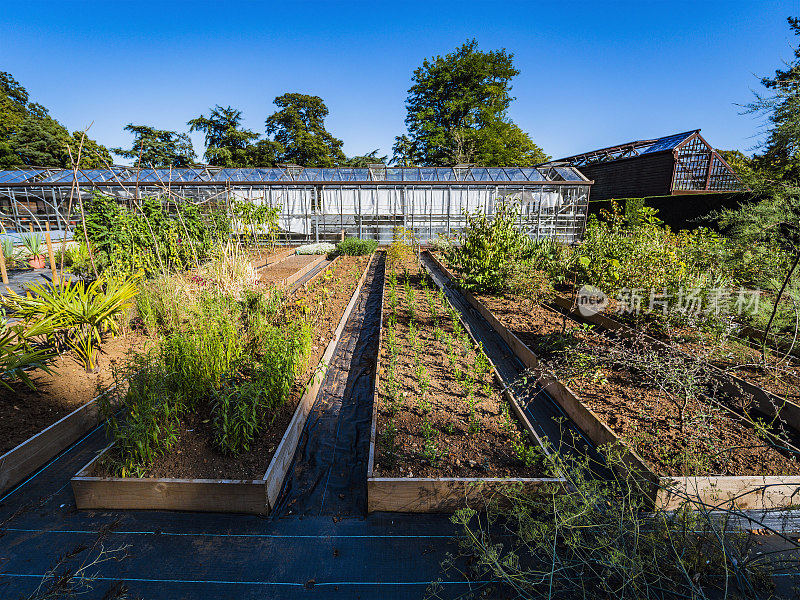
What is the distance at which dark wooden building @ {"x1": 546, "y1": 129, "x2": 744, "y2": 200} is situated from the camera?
1958 cm

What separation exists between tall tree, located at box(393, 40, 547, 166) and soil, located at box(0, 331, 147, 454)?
2444 centimetres

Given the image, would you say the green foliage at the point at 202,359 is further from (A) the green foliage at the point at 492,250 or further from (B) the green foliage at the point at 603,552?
(A) the green foliage at the point at 492,250

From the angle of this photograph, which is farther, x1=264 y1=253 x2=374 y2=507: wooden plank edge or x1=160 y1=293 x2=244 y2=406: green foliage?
x1=160 y1=293 x2=244 y2=406: green foliage

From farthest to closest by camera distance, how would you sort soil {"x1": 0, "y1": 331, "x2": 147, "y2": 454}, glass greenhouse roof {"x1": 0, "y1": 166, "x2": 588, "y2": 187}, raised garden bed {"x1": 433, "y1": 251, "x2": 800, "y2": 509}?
glass greenhouse roof {"x1": 0, "y1": 166, "x2": 588, "y2": 187}, soil {"x1": 0, "y1": 331, "x2": 147, "y2": 454}, raised garden bed {"x1": 433, "y1": 251, "x2": 800, "y2": 509}

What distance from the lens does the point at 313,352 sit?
178 inches

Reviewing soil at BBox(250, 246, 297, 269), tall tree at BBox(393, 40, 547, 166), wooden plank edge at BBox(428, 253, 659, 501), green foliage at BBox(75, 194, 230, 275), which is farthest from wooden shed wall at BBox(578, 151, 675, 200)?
green foliage at BBox(75, 194, 230, 275)

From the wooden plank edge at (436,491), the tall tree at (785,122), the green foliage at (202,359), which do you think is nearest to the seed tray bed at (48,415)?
the green foliage at (202,359)

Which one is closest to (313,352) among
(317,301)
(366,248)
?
(317,301)

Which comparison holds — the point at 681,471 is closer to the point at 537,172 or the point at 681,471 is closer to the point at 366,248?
the point at 366,248

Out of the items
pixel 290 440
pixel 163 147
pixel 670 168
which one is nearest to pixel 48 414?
pixel 290 440

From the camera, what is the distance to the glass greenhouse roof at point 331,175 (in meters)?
15.7

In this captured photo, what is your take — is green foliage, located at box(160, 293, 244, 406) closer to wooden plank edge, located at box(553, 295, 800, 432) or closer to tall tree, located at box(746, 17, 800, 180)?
wooden plank edge, located at box(553, 295, 800, 432)

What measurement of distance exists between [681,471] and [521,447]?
1097 mm

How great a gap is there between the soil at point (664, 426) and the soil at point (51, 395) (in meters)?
4.10
